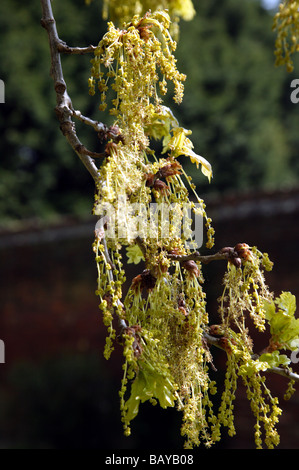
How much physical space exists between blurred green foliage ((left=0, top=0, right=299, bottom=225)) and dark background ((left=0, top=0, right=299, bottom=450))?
2 cm

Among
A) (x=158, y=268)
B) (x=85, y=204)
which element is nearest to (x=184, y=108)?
(x=85, y=204)

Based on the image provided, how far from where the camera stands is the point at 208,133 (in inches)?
387

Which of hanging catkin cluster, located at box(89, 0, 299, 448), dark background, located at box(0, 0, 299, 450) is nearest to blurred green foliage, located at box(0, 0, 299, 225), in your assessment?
dark background, located at box(0, 0, 299, 450)

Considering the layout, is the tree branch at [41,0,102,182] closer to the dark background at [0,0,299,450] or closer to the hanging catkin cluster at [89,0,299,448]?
the hanging catkin cluster at [89,0,299,448]

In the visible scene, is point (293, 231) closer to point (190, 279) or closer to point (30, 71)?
point (190, 279)

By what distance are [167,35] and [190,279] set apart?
0.36m

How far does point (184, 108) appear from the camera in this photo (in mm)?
9516

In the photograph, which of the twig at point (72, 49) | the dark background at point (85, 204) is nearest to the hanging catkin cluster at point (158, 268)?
the twig at point (72, 49)

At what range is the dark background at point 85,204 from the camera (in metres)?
4.29

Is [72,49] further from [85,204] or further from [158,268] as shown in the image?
[85,204]

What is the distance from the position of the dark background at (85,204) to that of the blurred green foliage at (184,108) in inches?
0.9

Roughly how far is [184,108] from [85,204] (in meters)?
1.99
